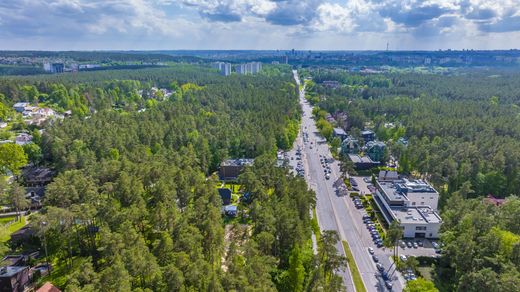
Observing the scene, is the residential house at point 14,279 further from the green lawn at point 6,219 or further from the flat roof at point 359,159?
the flat roof at point 359,159

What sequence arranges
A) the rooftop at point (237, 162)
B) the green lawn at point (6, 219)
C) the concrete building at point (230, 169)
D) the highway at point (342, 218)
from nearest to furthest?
the highway at point (342, 218)
the green lawn at point (6, 219)
the concrete building at point (230, 169)
the rooftop at point (237, 162)

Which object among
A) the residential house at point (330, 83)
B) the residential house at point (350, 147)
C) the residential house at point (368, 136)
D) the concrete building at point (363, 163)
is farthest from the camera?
the residential house at point (330, 83)

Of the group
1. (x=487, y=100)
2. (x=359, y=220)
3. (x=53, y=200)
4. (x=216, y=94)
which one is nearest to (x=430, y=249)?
(x=359, y=220)

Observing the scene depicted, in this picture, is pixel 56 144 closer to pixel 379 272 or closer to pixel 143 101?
pixel 379 272

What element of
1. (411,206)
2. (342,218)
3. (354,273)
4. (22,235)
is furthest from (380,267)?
(22,235)

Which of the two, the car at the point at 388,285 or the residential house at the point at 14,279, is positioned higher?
the residential house at the point at 14,279

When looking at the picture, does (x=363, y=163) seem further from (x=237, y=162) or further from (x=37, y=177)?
(x=37, y=177)

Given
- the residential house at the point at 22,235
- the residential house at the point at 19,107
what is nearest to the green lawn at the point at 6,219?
the residential house at the point at 22,235

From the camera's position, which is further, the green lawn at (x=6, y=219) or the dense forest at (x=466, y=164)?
the green lawn at (x=6, y=219)
